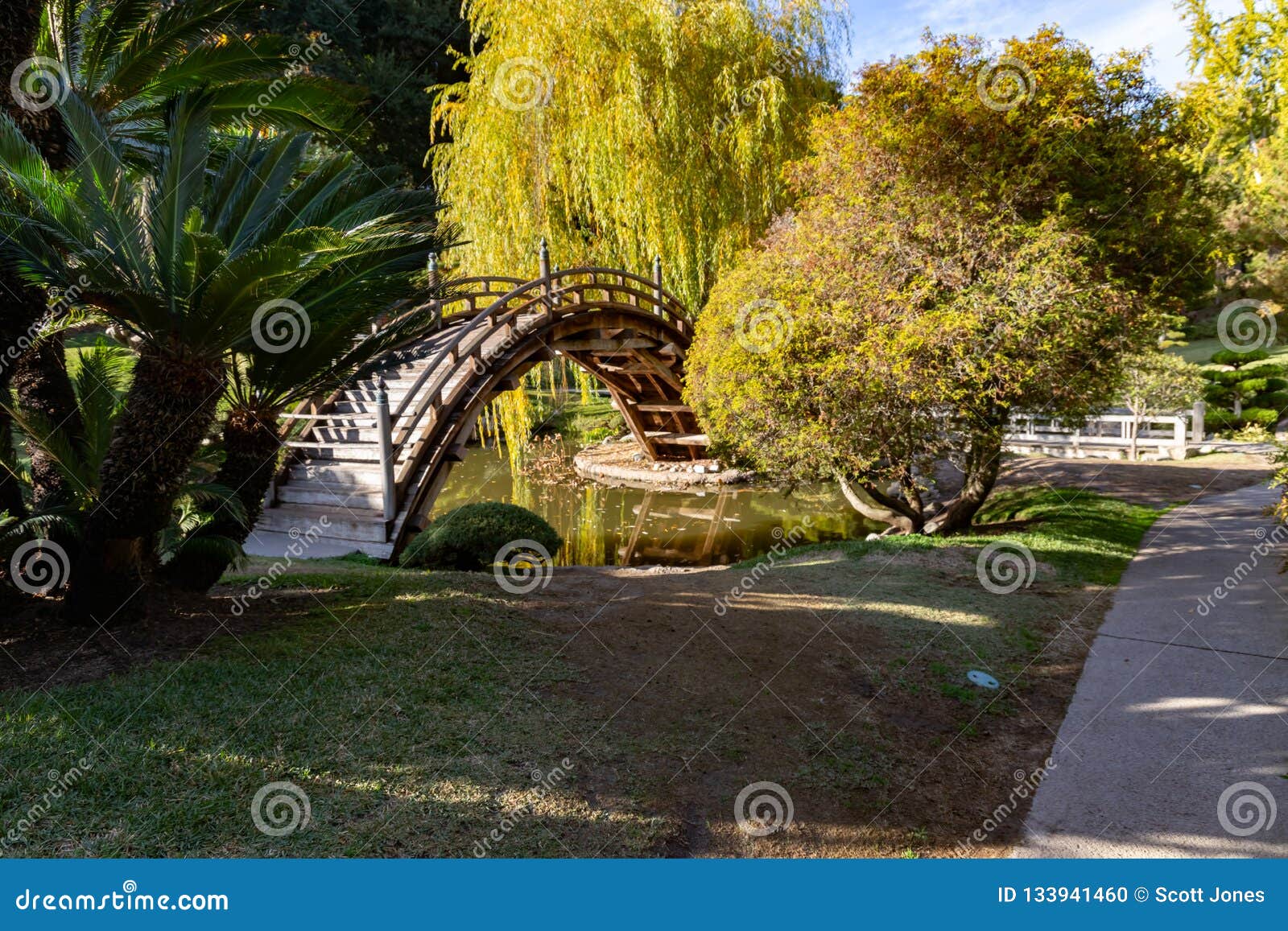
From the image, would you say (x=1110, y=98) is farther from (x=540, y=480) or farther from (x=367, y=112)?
(x=367, y=112)

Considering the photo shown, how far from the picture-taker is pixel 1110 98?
32.7 feet

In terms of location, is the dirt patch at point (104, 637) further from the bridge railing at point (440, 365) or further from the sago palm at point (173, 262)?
the bridge railing at point (440, 365)

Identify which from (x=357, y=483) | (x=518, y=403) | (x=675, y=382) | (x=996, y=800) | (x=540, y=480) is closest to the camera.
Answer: (x=996, y=800)

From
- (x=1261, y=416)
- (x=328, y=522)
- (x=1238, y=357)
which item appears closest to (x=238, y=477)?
(x=328, y=522)

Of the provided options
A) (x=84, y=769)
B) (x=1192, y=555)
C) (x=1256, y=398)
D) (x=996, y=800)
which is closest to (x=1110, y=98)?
(x=1192, y=555)

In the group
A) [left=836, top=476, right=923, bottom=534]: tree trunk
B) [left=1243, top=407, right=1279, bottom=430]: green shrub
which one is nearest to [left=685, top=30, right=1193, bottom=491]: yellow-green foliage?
[left=836, top=476, right=923, bottom=534]: tree trunk

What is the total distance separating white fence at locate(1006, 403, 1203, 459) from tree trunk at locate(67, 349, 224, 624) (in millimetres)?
16050

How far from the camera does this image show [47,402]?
6.14 m

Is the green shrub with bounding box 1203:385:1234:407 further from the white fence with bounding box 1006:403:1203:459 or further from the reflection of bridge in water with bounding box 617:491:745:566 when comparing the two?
A: the reflection of bridge in water with bounding box 617:491:745:566

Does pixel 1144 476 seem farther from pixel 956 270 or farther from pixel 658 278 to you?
pixel 658 278

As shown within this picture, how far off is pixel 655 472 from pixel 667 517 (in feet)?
10.2

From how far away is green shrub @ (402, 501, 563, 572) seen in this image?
384 inches

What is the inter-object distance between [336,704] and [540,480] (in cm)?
1576

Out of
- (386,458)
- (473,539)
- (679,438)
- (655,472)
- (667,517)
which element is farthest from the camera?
(679,438)
